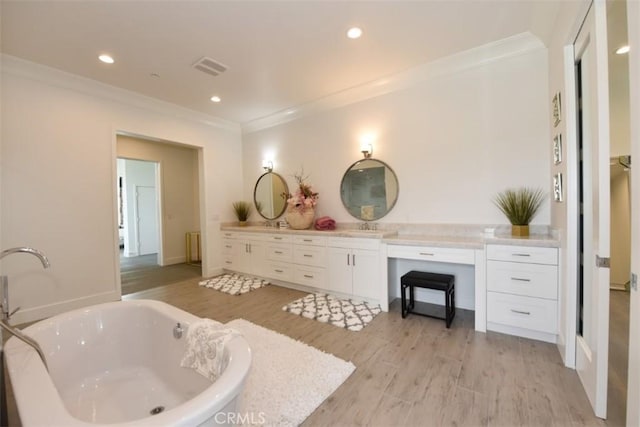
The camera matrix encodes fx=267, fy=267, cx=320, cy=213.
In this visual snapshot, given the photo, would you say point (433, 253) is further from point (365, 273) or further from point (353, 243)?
point (353, 243)

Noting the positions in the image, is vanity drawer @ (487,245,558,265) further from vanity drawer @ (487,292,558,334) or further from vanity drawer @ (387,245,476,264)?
vanity drawer @ (487,292,558,334)

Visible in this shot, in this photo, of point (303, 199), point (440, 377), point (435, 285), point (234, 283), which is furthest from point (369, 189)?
point (234, 283)

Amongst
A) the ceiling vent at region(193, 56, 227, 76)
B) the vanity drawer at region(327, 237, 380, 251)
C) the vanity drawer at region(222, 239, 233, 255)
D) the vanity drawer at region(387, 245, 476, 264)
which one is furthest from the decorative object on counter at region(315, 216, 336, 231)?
the ceiling vent at region(193, 56, 227, 76)

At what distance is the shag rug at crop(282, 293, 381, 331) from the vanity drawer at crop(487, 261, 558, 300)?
4.13 ft

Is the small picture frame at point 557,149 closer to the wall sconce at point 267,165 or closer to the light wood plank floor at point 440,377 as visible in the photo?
the light wood plank floor at point 440,377

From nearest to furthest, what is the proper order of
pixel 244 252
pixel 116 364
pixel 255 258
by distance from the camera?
pixel 116 364, pixel 255 258, pixel 244 252

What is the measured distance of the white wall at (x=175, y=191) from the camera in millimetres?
5944

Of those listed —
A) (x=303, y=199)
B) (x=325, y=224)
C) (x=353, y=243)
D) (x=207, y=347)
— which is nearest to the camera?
(x=207, y=347)

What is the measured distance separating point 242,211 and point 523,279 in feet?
14.7

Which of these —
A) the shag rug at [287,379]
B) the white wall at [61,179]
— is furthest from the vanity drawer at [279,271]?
the white wall at [61,179]

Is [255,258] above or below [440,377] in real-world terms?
above

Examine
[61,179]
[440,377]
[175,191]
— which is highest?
[175,191]

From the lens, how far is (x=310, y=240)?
3830 mm

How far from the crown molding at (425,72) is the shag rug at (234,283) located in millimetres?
2845
